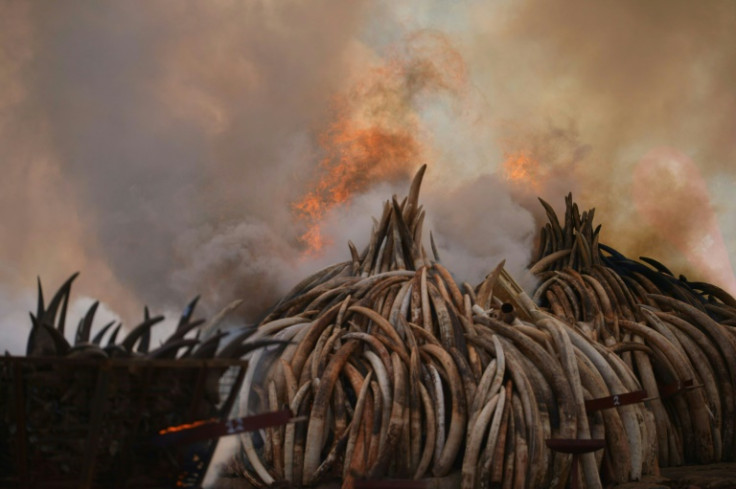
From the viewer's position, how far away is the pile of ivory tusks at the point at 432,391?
8125 mm

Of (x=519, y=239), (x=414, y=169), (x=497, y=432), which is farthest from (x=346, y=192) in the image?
(x=497, y=432)

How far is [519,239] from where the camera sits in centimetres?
1337

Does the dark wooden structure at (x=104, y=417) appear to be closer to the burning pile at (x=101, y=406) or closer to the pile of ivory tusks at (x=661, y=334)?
the burning pile at (x=101, y=406)

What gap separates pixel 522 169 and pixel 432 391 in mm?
7443

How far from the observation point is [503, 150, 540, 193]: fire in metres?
14.8

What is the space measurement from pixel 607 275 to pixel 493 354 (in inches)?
143

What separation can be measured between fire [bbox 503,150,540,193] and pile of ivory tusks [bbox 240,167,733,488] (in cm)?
494

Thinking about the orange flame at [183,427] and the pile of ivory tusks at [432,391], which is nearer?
the orange flame at [183,427]

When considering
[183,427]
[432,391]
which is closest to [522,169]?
[432,391]

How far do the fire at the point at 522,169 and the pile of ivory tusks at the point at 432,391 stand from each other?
16.2 ft

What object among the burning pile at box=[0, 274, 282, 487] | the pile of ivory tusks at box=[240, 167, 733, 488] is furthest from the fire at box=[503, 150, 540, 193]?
the burning pile at box=[0, 274, 282, 487]

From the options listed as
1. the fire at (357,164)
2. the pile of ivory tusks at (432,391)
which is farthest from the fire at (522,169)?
the pile of ivory tusks at (432,391)

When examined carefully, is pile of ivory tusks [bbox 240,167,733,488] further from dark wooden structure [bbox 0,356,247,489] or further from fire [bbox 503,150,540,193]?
fire [bbox 503,150,540,193]

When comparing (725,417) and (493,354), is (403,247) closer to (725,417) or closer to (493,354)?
(493,354)
